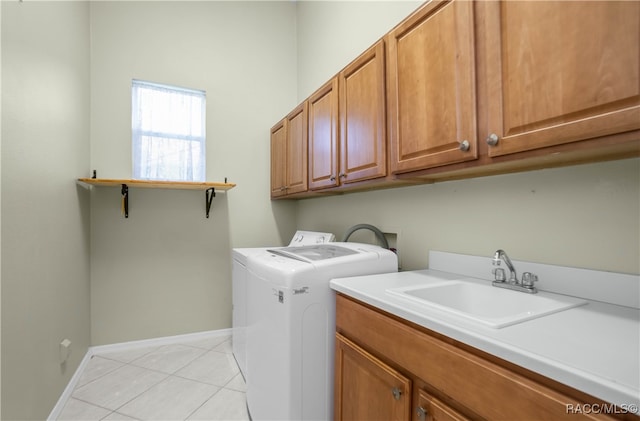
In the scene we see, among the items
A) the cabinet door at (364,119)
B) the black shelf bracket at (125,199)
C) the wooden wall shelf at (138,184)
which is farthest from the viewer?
the black shelf bracket at (125,199)

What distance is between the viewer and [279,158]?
280 centimetres

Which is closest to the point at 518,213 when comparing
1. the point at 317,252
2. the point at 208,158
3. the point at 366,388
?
the point at 366,388

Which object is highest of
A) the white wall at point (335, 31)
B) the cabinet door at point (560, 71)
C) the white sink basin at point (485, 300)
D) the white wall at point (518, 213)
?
the white wall at point (335, 31)

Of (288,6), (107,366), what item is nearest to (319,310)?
(107,366)

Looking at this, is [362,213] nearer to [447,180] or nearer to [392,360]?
[447,180]

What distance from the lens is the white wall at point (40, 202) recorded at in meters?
1.25

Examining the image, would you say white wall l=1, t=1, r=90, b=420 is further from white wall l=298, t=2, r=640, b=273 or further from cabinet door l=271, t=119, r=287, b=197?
white wall l=298, t=2, r=640, b=273

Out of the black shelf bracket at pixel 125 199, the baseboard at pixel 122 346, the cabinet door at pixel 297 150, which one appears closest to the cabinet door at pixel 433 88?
the cabinet door at pixel 297 150

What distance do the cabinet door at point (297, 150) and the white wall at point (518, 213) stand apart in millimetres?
415

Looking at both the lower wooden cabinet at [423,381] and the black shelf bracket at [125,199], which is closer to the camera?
the lower wooden cabinet at [423,381]

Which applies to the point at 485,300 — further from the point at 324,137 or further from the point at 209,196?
the point at 209,196

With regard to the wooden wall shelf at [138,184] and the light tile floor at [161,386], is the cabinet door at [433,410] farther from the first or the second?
the wooden wall shelf at [138,184]

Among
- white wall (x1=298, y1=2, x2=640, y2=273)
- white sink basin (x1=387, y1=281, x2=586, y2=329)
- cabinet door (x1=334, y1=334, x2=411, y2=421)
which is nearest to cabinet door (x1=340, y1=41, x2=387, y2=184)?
white wall (x1=298, y1=2, x2=640, y2=273)

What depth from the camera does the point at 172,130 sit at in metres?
2.75
